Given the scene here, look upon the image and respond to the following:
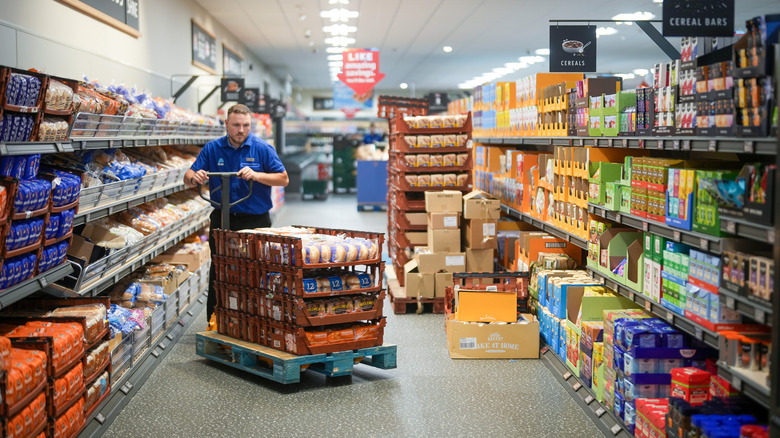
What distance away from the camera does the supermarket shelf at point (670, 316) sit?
3.14 m

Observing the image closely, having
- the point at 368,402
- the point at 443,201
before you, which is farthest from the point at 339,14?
the point at 368,402

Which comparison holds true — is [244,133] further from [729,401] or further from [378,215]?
[378,215]

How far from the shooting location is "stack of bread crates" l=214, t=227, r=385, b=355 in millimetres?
4719

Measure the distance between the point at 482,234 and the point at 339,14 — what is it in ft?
22.8

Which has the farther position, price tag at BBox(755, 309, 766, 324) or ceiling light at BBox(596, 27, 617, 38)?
ceiling light at BBox(596, 27, 617, 38)

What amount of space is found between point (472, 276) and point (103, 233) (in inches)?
Answer: 109

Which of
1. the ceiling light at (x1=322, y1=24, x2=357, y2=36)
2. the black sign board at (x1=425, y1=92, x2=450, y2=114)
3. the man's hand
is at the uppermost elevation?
the ceiling light at (x1=322, y1=24, x2=357, y2=36)

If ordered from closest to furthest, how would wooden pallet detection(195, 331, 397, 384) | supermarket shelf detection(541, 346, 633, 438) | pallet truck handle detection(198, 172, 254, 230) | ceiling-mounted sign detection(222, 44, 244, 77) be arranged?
supermarket shelf detection(541, 346, 633, 438), wooden pallet detection(195, 331, 397, 384), pallet truck handle detection(198, 172, 254, 230), ceiling-mounted sign detection(222, 44, 244, 77)

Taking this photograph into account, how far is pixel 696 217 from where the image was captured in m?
3.32

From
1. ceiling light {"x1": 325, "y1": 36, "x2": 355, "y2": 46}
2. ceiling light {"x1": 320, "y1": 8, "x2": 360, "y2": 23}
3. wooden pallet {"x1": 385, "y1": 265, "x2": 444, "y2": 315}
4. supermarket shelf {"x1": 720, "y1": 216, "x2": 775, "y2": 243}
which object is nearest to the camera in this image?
supermarket shelf {"x1": 720, "y1": 216, "x2": 775, "y2": 243}

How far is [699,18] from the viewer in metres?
3.50

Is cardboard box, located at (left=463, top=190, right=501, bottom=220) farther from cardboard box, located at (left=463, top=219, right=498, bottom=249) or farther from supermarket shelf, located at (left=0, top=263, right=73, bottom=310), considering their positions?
supermarket shelf, located at (left=0, top=263, right=73, bottom=310)

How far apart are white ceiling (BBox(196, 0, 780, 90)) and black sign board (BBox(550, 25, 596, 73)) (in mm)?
5095

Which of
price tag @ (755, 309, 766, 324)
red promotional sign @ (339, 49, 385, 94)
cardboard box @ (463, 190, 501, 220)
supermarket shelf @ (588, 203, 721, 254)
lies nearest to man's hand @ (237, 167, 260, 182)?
cardboard box @ (463, 190, 501, 220)
